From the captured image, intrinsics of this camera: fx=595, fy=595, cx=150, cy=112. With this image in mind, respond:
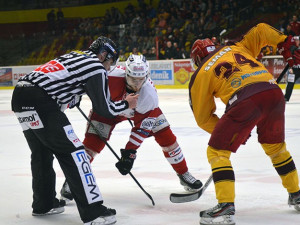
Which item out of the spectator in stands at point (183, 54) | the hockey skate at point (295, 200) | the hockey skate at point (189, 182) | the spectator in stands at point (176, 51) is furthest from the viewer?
the spectator in stands at point (176, 51)

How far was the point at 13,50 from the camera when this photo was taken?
21.5 m

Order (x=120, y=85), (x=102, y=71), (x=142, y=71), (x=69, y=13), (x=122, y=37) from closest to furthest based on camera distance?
1. (x=102, y=71)
2. (x=142, y=71)
3. (x=120, y=85)
4. (x=122, y=37)
5. (x=69, y=13)

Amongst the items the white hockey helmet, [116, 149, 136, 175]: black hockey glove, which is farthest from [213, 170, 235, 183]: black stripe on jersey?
the white hockey helmet

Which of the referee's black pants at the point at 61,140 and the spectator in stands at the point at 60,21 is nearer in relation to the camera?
the referee's black pants at the point at 61,140

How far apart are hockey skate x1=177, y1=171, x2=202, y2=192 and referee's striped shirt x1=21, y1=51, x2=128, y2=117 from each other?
1.03 m

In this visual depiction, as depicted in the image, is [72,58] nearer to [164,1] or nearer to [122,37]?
[122,37]

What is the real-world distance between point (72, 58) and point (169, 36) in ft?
45.2

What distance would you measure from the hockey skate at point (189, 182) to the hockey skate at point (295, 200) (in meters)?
0.80

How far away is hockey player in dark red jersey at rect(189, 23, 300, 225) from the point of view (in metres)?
3.01

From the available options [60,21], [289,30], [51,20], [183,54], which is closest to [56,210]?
[289,30]

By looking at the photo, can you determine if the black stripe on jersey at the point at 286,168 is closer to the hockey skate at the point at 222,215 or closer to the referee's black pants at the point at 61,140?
the hockey skate at the point at 222,215

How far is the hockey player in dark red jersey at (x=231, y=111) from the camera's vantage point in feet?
9.86

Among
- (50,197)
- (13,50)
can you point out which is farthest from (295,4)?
(50,197)

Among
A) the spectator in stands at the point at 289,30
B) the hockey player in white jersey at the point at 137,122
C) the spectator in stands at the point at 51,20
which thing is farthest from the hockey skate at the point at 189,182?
the spectator in stands at the point at 51,20
